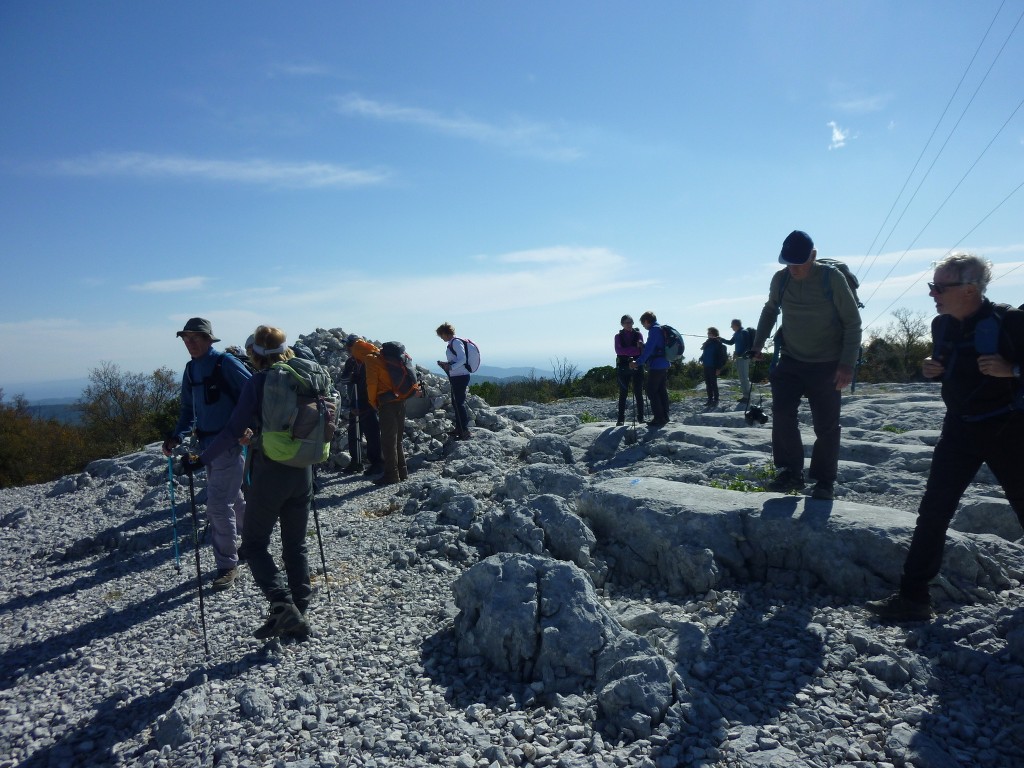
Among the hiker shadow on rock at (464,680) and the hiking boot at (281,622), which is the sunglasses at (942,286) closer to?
the hiker shadow on rock at (464,680)

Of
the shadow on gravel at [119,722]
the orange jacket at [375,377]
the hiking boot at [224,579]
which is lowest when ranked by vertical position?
the shadow on gravel at [119,722]

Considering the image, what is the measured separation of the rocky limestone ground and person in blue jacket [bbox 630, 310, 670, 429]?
14.9ft

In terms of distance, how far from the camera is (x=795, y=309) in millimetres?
5746

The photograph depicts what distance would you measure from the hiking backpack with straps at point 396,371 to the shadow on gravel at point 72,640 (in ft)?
13.7

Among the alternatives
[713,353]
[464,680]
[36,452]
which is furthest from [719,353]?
[36,452]

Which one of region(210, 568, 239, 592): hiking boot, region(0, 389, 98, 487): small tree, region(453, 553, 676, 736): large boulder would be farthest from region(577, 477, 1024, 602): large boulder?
region(0, 389, 98, 487): small tree

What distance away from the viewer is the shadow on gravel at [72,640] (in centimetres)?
479

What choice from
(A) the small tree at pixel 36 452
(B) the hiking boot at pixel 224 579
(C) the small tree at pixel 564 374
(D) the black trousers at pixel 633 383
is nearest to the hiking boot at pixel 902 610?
(B) the hiking boot at pixel 224 579

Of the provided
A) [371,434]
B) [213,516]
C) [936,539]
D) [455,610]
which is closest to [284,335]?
[213,516]

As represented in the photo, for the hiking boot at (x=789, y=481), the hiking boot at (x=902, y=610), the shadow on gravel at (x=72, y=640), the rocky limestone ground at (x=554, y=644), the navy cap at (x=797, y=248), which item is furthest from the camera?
the hiking boot at (x=789, y=481)

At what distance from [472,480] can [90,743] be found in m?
6.44

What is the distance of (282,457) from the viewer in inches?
175

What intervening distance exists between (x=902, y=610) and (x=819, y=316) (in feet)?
8.59

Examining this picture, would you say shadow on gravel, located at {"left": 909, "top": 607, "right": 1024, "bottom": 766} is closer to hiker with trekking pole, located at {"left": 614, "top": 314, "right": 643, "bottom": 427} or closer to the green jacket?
the green jacket
